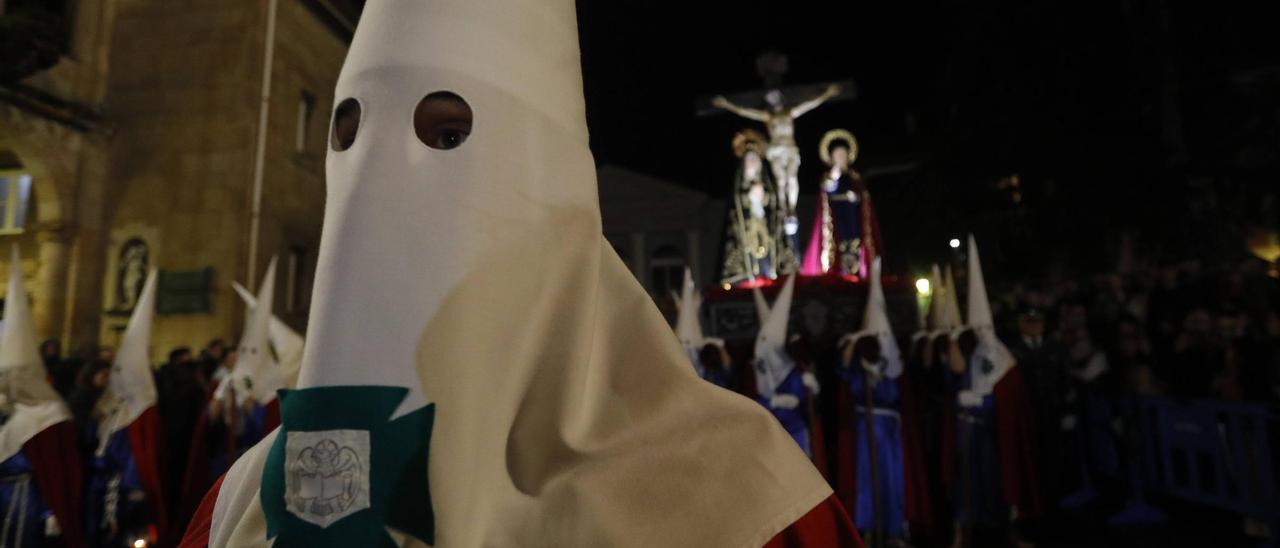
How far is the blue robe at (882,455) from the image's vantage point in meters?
5.98

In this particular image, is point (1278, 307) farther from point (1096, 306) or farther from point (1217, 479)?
point (1217, 479)

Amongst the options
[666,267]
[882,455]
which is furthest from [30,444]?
[666,267]

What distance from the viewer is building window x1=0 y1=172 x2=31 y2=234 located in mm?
12539

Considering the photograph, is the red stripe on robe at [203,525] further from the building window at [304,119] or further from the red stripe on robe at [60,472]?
the building window at [304,119]

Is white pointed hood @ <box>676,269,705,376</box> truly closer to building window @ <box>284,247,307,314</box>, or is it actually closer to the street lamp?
the street lamp

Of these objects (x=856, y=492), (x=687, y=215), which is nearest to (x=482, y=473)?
(x=856, y=492)

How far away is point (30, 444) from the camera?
5.11 meters

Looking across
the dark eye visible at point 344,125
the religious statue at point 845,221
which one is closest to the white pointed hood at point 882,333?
the religious statue at point 845,221

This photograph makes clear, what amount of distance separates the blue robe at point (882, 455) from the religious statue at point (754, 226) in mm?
4240

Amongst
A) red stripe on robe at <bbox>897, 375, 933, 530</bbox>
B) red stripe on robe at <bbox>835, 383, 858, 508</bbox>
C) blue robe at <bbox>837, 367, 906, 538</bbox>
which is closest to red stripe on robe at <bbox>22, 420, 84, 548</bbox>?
red stripe on robe at <bbox>835, 383, 858, 508</bbox>

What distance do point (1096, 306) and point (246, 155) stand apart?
12623 millimetres

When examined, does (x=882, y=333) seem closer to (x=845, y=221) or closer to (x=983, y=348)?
(x=983, y=348)

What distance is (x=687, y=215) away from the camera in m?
24.2

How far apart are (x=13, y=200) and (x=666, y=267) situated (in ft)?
52.9
